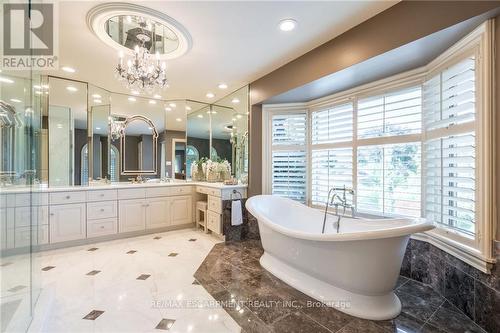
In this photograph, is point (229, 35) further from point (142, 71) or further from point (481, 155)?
point (481, 155)

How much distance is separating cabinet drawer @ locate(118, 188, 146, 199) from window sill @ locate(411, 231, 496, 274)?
12.8 feet

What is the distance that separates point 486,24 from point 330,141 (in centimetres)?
185

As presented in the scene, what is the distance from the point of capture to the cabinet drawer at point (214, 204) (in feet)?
12.0

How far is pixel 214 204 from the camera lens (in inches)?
150

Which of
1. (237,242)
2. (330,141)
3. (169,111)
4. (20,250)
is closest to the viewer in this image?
(20,250)

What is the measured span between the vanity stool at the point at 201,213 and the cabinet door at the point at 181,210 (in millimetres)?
140

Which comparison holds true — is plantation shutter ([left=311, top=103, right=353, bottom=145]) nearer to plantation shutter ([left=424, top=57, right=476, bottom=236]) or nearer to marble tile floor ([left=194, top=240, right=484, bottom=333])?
Result: plantation shutter ([left=424, top=57, right=476, bottom=236])

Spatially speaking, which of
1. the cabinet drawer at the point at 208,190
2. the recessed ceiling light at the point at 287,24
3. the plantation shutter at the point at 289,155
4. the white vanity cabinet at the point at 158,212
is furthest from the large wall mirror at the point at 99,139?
the recessed ceiling light at the point at 287,24

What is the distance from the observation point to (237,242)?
145 inches

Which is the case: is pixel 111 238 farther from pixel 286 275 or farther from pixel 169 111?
pixel 286 275

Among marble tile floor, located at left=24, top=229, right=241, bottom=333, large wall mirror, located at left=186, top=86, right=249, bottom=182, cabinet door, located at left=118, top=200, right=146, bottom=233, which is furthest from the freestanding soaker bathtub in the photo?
cabinet door, located at left=118, top=200, right=146, bottom=233

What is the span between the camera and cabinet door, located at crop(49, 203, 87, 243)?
3.25 meters

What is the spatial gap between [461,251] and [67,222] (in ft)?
15.1

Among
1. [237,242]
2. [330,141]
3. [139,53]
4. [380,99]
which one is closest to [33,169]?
[139,53]
